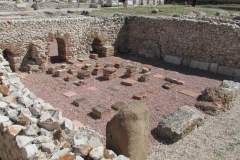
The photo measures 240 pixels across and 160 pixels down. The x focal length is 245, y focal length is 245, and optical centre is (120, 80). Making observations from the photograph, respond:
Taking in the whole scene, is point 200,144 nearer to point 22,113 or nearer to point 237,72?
point 22,113

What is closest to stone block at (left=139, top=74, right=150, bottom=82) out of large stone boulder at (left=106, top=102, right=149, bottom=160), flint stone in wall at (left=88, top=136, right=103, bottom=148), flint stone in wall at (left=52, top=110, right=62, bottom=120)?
flint stone in wall at (left=52, top=110, right=62, bottom=120)

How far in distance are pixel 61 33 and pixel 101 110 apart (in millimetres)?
5775

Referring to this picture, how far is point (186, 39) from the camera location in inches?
483

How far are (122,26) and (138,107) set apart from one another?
1085 cm

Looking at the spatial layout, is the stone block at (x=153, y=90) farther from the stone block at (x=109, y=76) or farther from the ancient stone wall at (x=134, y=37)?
the ancient stone wall at (x=134, y=37)

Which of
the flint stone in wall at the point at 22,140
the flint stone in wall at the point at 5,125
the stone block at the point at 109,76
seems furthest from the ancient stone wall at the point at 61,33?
the flint stone in wall at the point at 22,140

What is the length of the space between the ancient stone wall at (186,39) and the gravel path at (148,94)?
0.94m

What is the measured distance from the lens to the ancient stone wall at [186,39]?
1108 cm

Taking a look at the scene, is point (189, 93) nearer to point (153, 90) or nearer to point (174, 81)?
point (174, 81)

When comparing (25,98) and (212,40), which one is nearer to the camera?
(25,98)

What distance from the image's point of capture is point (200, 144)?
20.6ft

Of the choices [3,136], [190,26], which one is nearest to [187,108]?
[3,136]

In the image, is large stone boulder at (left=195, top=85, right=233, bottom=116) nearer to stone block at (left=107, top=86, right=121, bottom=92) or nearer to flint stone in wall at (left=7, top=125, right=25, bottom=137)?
stone block at (left=107, top=86, right=121, bottom=92)

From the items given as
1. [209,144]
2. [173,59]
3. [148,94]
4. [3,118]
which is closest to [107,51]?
[173,59]
